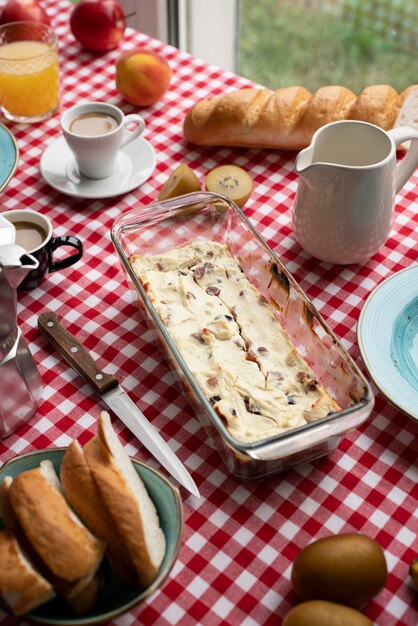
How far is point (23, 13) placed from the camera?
6.25 feet

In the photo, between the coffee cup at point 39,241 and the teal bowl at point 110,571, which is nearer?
the teal bowl at point 110,571

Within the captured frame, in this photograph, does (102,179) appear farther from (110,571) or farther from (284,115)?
(110,571)

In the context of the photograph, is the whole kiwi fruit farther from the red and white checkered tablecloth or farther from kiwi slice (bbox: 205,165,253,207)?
kiwi slice (bbox: 205,165,253,207)

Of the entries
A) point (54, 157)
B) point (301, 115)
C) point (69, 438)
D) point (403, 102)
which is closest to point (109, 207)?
point (54, 157)

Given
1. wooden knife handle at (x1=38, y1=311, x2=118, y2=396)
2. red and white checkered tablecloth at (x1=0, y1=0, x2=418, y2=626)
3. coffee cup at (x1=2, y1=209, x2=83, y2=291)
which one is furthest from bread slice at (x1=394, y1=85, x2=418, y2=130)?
wooden knife handle at (x1=38, y1=311, x2=118, y2=396)

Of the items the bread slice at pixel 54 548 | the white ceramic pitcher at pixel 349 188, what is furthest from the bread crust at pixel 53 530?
the white ceramic pitcher at pixel 349 188

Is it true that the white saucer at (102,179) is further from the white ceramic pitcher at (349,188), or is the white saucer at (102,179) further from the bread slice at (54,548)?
the bread slice at (54,548)

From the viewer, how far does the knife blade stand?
1.07 metres

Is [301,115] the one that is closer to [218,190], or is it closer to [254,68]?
[218,190]

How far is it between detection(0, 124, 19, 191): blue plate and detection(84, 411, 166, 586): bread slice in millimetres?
720

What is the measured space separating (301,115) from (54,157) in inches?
22.4

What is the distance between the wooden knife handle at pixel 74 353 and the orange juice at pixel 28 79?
2.19 feet

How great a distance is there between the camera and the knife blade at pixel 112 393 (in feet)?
3.52

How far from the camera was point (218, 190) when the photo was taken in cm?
150
